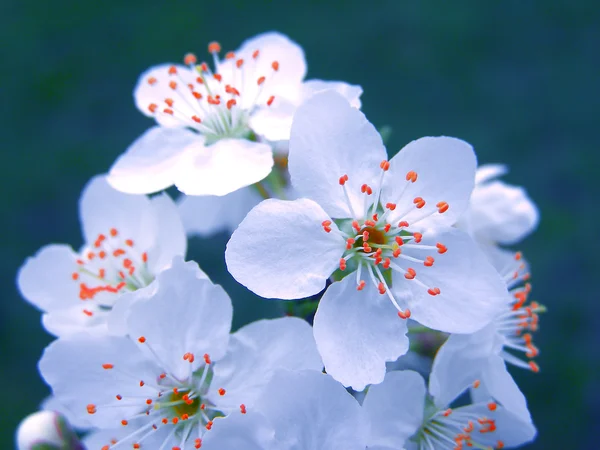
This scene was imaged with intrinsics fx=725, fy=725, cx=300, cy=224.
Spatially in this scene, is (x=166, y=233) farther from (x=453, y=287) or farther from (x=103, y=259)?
(x=453, y=287)

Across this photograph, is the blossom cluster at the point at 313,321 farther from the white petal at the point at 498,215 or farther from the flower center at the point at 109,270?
the white petal at the point at 498,215

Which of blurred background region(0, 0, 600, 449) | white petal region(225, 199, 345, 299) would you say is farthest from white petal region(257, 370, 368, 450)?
blurred background region(0, 0, 600, 449)

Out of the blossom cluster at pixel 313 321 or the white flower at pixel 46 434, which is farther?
the white flower at pixel 46 434

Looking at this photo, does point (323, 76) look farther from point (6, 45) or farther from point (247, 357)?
point (247, 357)

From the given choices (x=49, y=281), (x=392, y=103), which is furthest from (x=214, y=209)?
(x=392, y=103)

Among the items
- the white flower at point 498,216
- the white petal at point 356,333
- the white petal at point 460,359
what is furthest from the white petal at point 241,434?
the white flower at point 498,216

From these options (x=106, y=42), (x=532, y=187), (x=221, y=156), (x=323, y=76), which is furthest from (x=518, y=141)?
(x=221, y=156)
